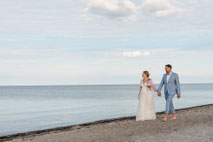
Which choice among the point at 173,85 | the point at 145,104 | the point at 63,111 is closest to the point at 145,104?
the point at 145,104

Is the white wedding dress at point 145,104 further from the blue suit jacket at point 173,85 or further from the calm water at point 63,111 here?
the calm water at point 63,111

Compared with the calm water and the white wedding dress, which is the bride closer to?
the white wedding dress

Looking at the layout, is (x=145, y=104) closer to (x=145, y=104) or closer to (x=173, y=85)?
(x=145, y=104)

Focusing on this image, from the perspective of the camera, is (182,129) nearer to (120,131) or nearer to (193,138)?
(193,138)

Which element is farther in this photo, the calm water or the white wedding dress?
the calm water

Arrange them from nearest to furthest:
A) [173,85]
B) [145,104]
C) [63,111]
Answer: [173,85] → [145,104] → [63,111]

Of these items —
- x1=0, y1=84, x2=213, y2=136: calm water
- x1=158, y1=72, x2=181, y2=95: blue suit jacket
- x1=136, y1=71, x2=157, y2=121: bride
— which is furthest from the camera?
x1=0, y1=84, x2=213, y2=136: calm water

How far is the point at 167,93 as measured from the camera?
1166cm

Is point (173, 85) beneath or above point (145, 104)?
above

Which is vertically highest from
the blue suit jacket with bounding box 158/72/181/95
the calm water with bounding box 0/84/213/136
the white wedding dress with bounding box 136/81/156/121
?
the blue suit jacket with bounding box 158/72/181/95

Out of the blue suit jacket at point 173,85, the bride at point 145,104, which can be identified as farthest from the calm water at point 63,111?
the blue suit jacket at point 173,85

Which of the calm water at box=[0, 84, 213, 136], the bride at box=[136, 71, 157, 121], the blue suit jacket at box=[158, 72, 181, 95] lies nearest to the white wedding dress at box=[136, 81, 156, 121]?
the bride at box=[136, 71, 157, 121]

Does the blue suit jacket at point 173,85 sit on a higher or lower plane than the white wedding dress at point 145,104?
higher

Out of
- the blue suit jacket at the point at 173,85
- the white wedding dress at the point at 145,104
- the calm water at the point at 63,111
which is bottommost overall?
the calm water at the point at 63,111
